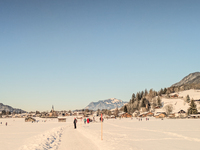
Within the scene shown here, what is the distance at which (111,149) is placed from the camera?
1323cm

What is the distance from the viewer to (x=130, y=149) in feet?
43.8

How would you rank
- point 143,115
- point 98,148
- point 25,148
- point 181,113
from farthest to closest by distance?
1. point 143,115
2. point 181,113
3. point 98,148
4. point 25,148

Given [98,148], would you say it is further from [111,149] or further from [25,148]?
[25,148]

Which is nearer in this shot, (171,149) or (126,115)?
(171,149)

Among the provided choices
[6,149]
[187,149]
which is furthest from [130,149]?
[6,149]

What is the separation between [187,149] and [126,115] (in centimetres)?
16358

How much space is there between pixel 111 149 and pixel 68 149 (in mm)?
3003

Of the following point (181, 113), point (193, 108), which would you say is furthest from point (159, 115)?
point (193, 108)

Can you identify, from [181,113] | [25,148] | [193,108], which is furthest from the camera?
[181,113]

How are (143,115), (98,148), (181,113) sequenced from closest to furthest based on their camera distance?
1. (98,148)
2. (181,113)
3. (143,115)

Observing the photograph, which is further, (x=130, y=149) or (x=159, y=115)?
(x=159, y=115)

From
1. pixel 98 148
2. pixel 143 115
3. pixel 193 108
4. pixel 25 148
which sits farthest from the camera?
pixel 143 115

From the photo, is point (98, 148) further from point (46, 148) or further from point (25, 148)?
point (25, 148)

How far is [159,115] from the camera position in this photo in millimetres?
141250
